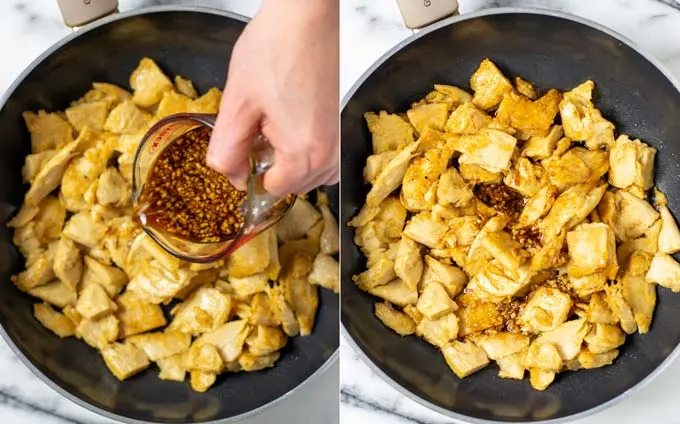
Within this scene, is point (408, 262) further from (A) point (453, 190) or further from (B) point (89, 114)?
(B) point (89, 114)

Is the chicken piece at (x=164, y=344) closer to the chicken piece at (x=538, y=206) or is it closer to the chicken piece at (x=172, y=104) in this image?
the chicken piece at (x=172, y=104)

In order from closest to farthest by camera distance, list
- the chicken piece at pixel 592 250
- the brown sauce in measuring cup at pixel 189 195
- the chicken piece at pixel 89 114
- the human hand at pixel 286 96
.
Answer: the human hand at pixel 286 96 → the chicken piece at pixel 592 250 → the brown sauce in measuring cup at pixel 189 195 → the chicken piece at pixel 89 114

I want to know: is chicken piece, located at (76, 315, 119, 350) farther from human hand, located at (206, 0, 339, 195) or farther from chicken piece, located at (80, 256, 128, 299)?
human hand, located at (206, 0, 339, 195)

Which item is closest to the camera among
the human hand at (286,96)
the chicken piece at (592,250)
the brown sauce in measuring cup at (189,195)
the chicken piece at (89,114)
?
the human hand at (286,96)

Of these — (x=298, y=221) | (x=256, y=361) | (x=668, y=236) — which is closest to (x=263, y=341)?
(x=256, y=361)

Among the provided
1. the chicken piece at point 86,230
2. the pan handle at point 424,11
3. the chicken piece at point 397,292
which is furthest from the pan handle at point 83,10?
Result: the chicken piece at point 397,292

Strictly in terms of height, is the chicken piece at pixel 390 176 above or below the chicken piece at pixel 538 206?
above
